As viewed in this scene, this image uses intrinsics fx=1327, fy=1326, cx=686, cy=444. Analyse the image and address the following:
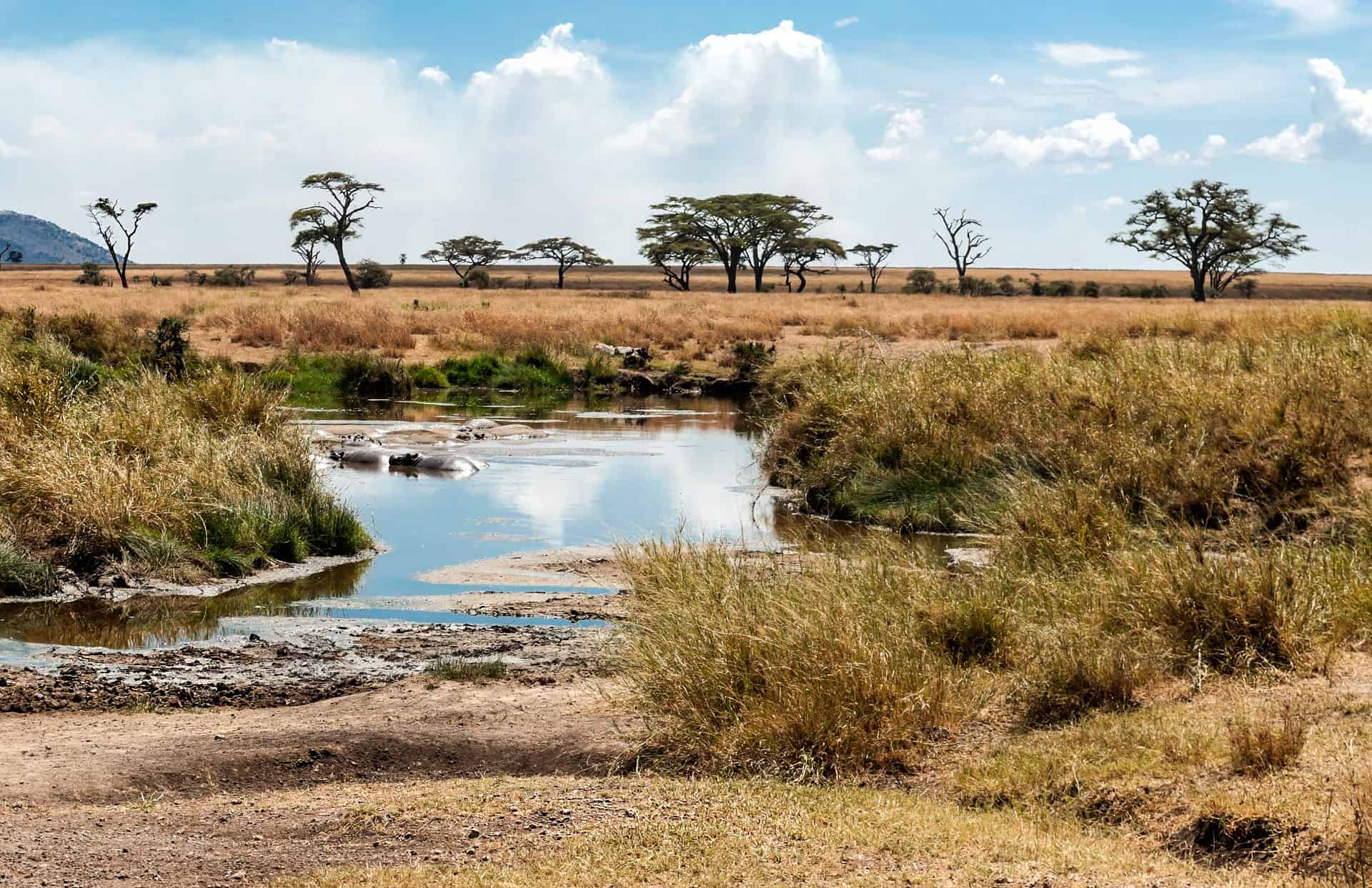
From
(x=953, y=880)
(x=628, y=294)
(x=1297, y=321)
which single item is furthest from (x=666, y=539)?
(x=628, y=294)

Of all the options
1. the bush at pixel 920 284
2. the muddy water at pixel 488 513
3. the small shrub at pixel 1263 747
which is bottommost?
the muddy water at pixel 488 513

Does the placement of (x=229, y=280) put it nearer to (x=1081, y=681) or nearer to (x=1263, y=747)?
(x=1081, y=681)

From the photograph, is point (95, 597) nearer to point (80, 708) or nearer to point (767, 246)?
point (80, 708)

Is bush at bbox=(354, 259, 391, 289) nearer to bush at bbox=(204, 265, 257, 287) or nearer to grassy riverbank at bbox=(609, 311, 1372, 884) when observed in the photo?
bush at bbox=(204, 265, 257, 287)

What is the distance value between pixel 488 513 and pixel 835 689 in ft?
31.0

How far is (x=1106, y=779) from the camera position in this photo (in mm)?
5555

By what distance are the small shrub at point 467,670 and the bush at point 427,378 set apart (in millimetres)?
21432

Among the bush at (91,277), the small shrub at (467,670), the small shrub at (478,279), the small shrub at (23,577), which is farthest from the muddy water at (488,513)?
the small shrub at (478,279)

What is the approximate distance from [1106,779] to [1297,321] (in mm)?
16736

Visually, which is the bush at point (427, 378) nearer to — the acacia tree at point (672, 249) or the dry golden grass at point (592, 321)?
the dry golden grass at point (592, 321)

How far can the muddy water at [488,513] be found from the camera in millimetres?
10094

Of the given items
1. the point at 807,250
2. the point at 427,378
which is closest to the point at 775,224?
the point at 807,250

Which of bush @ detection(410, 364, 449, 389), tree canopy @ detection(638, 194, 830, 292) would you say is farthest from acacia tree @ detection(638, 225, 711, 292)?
bush @ detection(410, 364, 449, 389)

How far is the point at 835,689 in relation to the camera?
20.8 feet
